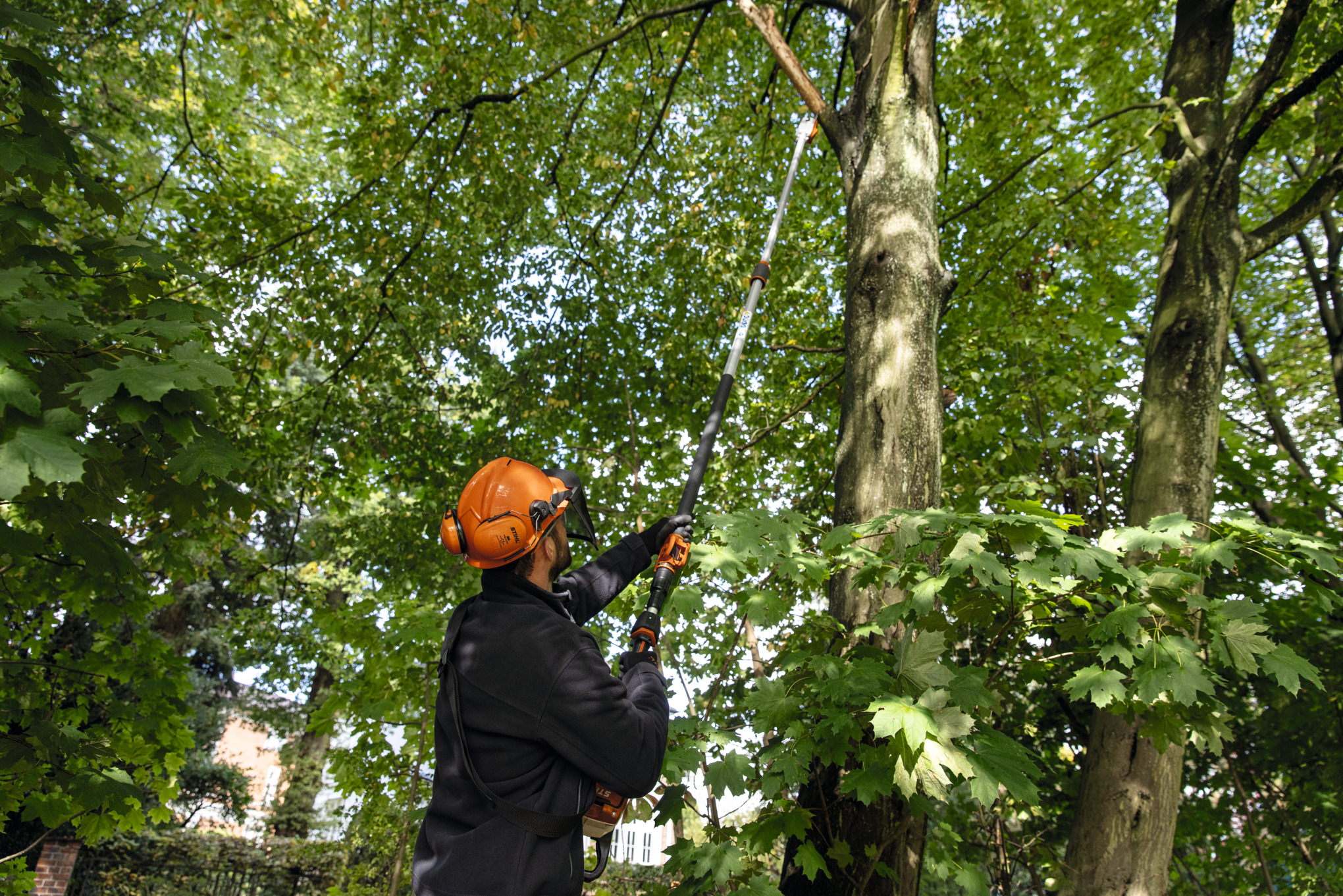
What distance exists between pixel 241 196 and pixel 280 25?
1.73 metres

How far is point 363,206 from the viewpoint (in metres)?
7.48

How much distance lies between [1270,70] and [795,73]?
300cm

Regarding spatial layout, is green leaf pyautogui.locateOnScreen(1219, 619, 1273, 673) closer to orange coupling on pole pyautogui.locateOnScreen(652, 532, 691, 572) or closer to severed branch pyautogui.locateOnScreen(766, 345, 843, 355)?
orange coupling on pole pyautogui.locateOnScreen(652, 532, 691, 572)

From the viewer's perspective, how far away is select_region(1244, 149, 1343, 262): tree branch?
4.58 m

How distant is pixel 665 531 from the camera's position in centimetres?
290

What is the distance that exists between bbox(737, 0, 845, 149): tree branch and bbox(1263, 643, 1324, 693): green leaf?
123 inches

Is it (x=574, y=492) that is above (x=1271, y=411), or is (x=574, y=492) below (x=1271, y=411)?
below

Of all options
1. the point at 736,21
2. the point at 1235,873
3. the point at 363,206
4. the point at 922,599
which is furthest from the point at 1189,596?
the point at 363,206

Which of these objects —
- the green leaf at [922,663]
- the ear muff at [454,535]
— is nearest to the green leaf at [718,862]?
the green leaf at [922,663]

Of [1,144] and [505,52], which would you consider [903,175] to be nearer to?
[1,144]

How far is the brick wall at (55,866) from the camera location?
34.9ft

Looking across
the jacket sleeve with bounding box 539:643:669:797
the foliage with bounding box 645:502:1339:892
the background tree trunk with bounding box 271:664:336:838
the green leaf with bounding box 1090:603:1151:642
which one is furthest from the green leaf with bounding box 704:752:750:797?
the background tree trunk with bounding box 271:664:336:838

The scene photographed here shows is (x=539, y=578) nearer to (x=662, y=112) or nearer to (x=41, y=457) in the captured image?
(x=41, y=457)

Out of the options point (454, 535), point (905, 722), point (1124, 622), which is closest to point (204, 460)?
point (454, 535)
